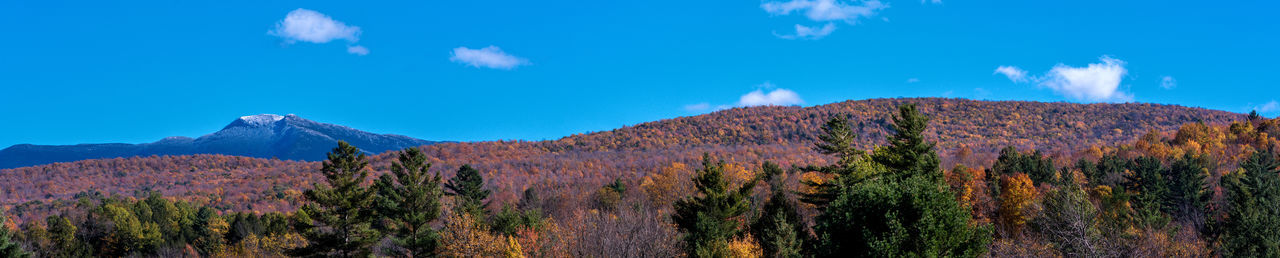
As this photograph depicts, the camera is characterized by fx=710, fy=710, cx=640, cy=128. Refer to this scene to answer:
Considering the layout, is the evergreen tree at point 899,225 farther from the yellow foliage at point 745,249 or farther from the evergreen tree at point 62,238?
the evergreen tree at point 62,238

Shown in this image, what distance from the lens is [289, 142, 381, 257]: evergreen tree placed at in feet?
142

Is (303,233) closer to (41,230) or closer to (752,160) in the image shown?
(41,230)

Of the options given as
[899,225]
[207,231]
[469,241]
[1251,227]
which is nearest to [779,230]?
[899,225]

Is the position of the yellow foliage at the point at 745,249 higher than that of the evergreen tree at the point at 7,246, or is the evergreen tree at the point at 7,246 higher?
the yellow foliage at the point at 745,249

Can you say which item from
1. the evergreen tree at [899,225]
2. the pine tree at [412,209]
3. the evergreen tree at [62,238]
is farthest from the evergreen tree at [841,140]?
the evergreen tree at [62,238]

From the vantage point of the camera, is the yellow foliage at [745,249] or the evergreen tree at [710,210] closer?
the yellow foliage at [745,249]

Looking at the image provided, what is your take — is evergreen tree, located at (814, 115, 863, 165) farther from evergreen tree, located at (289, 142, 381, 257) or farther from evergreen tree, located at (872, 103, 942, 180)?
evergreen tree, located at (289, 142, 381, 257)

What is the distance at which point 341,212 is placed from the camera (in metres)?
43.9

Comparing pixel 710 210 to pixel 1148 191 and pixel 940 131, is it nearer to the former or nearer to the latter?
pixel 1148 191

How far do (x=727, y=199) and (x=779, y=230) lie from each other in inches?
201

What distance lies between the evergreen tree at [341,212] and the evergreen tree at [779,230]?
2462 centimetres

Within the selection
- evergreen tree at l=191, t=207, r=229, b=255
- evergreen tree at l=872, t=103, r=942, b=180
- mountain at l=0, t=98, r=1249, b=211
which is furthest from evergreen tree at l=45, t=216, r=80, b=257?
evergreen tree at l=872, t=103, r=942, b=180

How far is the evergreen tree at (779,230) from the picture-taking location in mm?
41125

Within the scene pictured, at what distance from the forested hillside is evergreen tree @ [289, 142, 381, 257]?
134 millimetres
